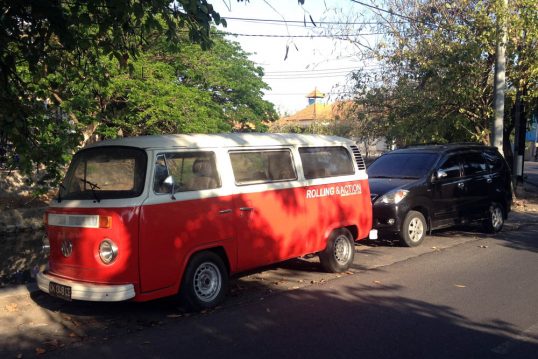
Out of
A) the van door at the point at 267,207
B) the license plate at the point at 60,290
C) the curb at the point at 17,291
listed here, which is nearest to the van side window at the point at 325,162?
the van door at the point at 267,207

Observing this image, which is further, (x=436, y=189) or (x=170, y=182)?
(x=436, y=189)

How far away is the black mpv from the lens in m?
9.60

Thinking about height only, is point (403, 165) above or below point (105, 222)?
above

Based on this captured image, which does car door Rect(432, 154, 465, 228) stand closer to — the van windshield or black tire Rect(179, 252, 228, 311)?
black tire Rect(179, 252, 228, 311)

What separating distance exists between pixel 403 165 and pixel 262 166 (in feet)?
15.8

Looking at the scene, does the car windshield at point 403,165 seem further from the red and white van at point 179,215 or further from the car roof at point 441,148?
the red and white van at point 179,215

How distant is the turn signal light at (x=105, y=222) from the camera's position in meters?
5.21

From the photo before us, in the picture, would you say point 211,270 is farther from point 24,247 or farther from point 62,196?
point 24,247

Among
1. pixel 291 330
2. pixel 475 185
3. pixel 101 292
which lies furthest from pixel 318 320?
pixel 475 185

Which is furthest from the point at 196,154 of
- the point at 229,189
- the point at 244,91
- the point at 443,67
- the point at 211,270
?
the point at 244,91

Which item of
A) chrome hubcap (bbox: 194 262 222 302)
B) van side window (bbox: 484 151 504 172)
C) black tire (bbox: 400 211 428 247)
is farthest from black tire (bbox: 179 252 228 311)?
van side window (bbox: 484 151 504 172)

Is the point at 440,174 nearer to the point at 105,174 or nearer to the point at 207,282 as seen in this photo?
the point at 207,282

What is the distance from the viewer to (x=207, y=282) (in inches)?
241

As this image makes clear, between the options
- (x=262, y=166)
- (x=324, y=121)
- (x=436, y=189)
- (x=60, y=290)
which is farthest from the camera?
(x=324, y=121)
